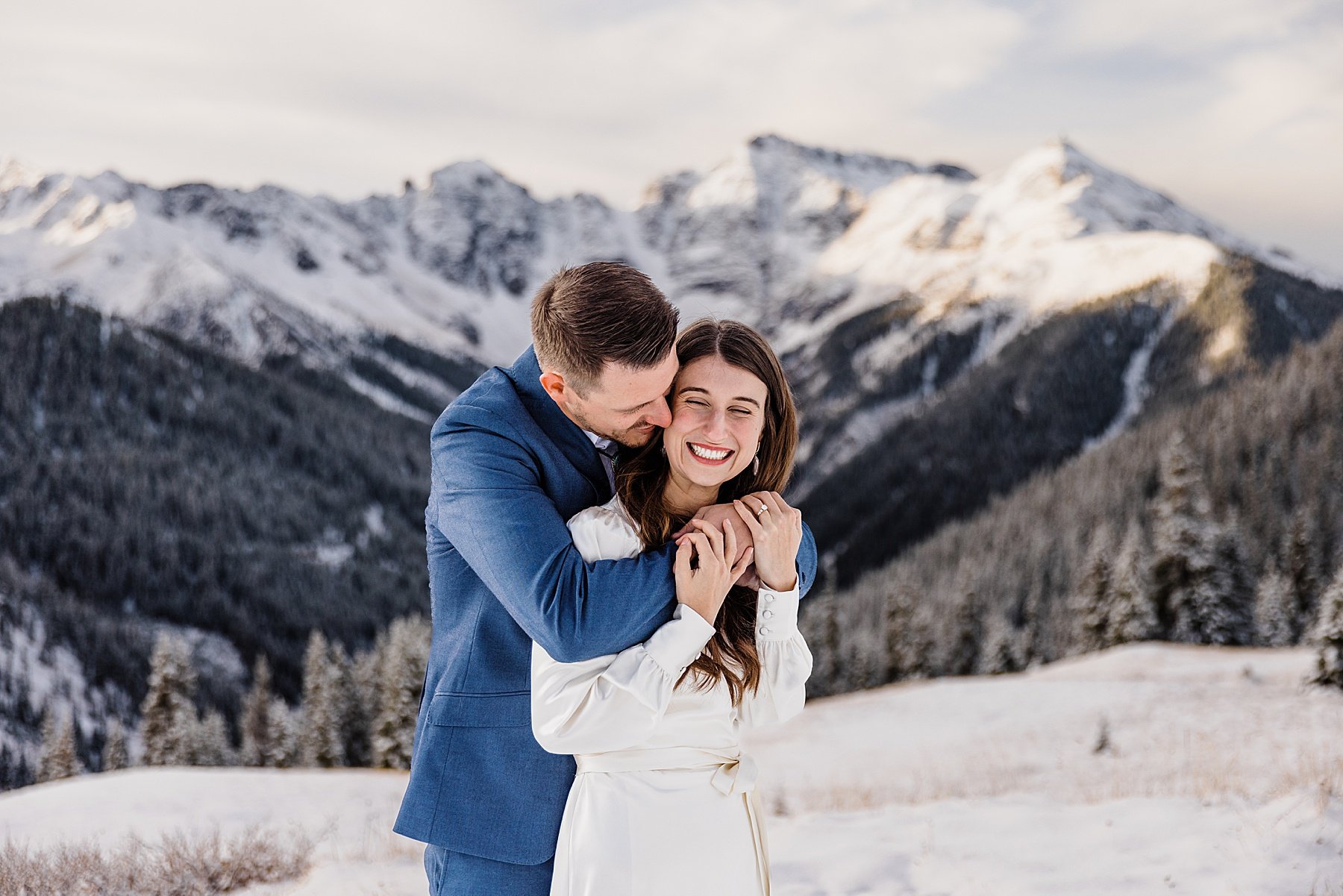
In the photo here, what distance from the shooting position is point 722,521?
10.1 feet

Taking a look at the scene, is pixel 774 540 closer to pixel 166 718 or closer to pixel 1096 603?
pixel 1096 603

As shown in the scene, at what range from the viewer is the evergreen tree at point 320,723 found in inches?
1587

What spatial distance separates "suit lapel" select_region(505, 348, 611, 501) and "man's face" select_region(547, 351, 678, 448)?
2.8 inches

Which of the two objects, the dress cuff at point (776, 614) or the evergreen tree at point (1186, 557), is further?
the evergreen tree at point (1186, 557)

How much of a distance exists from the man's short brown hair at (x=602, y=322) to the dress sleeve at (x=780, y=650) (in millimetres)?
946

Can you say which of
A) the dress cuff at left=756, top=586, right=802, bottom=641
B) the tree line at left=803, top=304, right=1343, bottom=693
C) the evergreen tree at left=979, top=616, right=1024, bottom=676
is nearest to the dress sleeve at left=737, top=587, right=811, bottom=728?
the dress cuff at left=756, top=586, right=802, bottom=641

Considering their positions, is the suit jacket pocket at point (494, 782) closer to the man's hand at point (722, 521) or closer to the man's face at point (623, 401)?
the man's hand at point (722, 521)

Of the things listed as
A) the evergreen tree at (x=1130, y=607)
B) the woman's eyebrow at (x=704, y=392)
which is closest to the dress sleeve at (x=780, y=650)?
the woman's eyebrow at (x=704, y=392)

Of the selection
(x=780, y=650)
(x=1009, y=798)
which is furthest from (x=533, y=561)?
(x=1009, y=798)

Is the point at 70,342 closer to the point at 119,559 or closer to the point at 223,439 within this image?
the point at 223,439

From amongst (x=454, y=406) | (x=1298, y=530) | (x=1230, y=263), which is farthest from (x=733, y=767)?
(x=1230, y=263)

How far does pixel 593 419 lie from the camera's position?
10.1ft

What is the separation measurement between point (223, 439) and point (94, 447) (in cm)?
1942

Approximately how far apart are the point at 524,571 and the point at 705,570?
575mm
